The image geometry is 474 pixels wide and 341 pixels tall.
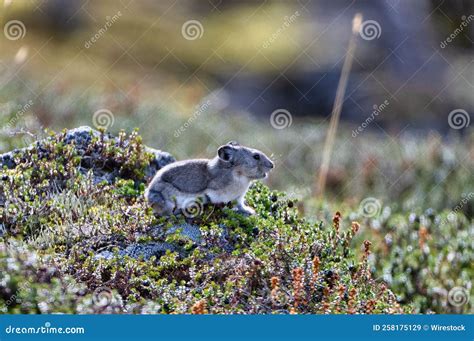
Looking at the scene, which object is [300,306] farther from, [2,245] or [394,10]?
[394,10]

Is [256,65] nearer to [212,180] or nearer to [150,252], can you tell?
[212,180]

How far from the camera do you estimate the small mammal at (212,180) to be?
842 centimetres

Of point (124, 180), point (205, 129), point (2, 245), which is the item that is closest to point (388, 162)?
point (205, 129)

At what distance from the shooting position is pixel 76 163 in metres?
9.36

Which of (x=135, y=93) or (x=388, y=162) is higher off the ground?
(x=135, y=93)

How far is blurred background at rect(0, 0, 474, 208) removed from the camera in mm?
15617

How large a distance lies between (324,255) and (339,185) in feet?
15.1

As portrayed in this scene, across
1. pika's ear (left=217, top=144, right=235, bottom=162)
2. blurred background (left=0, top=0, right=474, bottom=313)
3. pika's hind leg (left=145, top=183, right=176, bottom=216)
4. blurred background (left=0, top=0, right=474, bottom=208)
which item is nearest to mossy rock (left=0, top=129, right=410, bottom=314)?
pika's hind leg (left=145, top=183, right=176, bottom=216)

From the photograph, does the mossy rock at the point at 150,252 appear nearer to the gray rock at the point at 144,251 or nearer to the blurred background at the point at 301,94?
the gray rock at the point at 144,251

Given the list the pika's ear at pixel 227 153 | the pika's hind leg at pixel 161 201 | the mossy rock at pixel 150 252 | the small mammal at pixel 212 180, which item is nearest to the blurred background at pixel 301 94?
the mossy rock at pixel 150 252

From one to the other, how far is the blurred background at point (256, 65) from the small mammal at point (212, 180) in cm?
544

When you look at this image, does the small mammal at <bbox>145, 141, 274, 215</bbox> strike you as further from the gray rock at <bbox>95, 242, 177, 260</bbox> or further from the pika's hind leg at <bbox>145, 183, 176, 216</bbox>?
the gray rock at <bbox>95, 242, 177, 260</bbox>

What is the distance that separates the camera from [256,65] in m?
25.3

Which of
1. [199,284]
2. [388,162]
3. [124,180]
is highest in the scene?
[388,162]
